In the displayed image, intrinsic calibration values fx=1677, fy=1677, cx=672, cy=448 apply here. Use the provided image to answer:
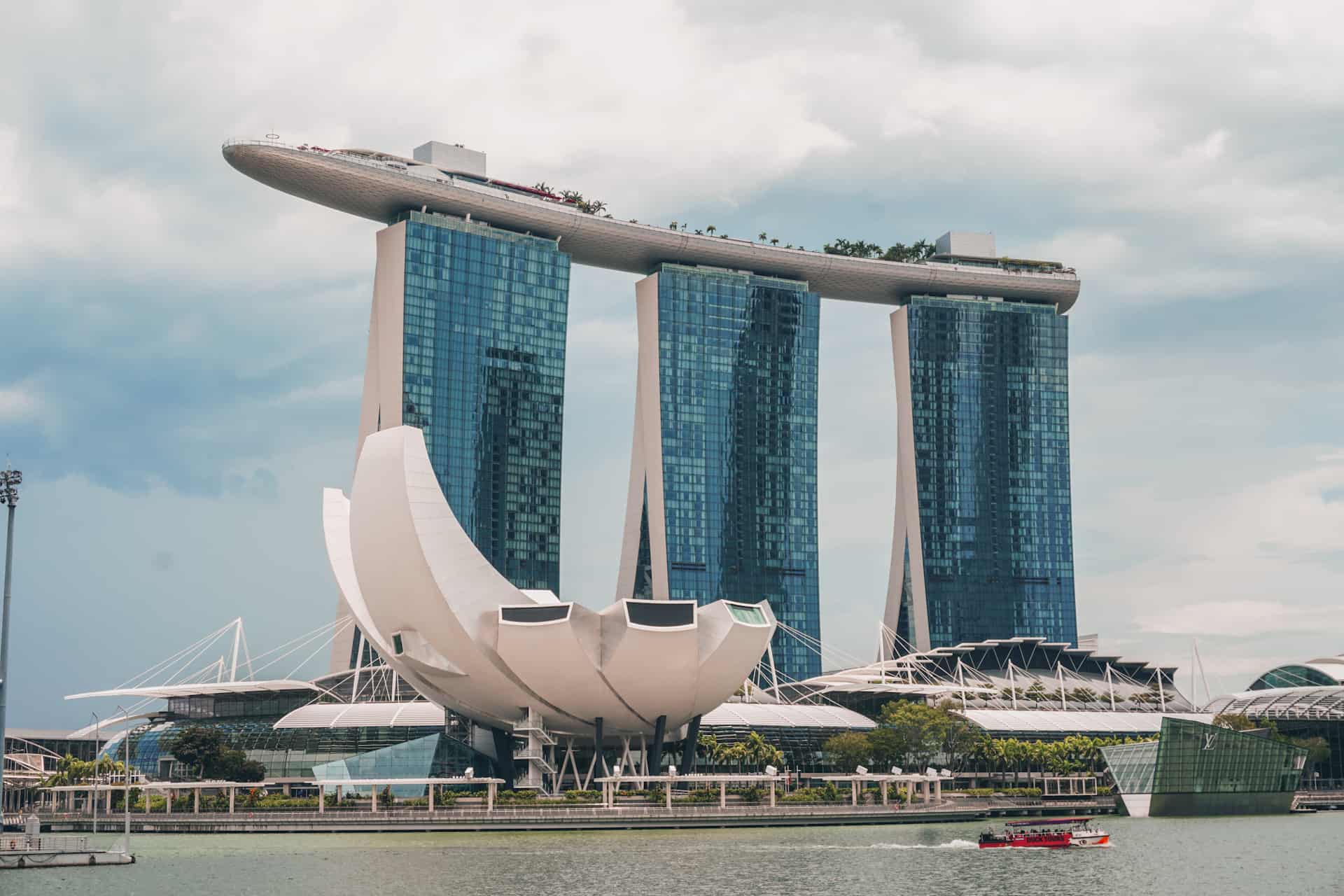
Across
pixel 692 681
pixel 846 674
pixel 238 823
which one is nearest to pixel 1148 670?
pixel 846 674

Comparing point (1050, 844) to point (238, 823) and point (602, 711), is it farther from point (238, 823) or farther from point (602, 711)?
point (238, 823)

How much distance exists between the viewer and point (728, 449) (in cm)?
18412

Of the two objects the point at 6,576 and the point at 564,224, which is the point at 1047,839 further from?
the point at 564,224

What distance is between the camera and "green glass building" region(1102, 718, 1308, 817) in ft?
368

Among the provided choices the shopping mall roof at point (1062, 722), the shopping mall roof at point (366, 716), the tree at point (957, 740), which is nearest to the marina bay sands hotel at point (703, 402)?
the shopping mall roof at point (366, 716)

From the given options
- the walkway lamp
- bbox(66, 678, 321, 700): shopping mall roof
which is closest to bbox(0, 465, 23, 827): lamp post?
the walkway lamp

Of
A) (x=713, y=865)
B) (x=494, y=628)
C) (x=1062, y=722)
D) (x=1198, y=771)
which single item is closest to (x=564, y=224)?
(x=1062, y=722)

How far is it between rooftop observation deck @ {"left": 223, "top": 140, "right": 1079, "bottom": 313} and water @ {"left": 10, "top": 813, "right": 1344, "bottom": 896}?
74.4 meters

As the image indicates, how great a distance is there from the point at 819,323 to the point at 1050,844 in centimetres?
11222

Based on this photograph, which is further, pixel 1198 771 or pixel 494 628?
pixel 1198 771

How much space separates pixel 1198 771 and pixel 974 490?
82.1 m

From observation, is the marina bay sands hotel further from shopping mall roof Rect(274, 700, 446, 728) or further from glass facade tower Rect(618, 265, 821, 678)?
shopping mall roof Rect(274, 700, 446, 728)

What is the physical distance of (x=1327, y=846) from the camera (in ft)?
280

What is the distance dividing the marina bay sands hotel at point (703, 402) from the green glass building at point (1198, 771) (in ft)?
218
